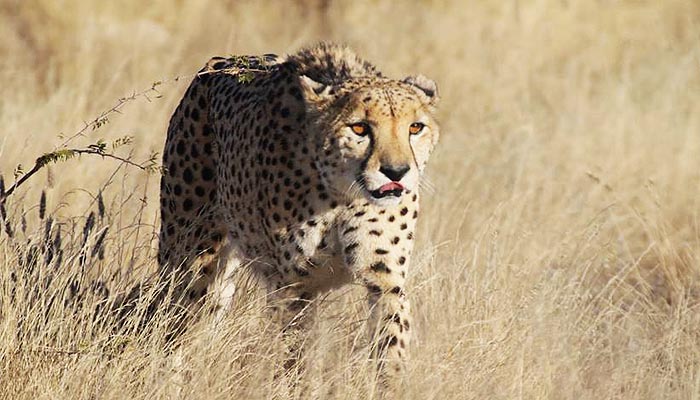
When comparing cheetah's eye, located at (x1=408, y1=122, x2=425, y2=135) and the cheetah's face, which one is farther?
cheetah's eye, located at (x1=408, y1=122, x2=425, y2=135)

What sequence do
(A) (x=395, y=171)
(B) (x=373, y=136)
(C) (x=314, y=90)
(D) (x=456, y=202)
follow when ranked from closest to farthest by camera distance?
(A) (x=395, y=171), (B) (x=373, y=136), (C) (x=314, y=90), (D) (x=456, y=202)

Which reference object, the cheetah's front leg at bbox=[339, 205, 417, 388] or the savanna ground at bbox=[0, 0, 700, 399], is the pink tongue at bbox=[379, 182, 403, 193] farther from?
the savanna ground at bbox=[0, 0, 700, 399]

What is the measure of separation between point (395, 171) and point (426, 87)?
0.58 meters

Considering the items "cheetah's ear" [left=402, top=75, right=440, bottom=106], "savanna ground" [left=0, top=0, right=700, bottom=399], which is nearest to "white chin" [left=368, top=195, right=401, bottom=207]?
"savanna ground" [left=0, top=0, right=700, bottom=399]

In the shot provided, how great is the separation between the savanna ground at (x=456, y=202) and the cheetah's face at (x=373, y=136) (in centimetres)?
43

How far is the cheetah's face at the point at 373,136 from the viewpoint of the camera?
12.6 ft

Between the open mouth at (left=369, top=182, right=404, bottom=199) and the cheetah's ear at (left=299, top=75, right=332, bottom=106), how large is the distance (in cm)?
47

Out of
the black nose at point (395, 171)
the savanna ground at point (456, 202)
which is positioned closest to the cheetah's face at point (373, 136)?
the black nose at point (395, 171)

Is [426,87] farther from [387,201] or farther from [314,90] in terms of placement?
[387,201]

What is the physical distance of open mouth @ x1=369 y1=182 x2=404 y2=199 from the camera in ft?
12.5

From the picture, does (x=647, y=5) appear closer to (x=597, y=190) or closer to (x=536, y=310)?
(x=597, y=190)

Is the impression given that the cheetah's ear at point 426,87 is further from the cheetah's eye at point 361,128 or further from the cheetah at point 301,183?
the cheetah's eye at point 361,128

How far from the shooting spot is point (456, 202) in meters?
6.02

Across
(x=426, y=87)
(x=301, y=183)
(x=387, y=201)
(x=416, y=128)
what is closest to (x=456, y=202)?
(x=426, y=87)
